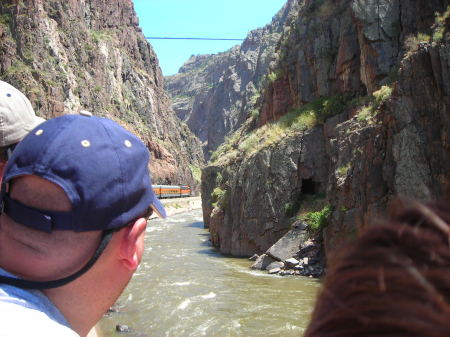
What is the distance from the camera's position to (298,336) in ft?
31.4

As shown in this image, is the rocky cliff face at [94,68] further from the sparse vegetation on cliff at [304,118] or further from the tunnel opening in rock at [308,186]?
the tunnel opening in rock at [308,186]

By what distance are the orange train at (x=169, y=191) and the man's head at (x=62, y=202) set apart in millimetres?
44151

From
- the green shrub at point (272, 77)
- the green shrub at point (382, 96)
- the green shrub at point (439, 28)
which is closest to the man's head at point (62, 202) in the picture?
the green shrub at point (439, 28)

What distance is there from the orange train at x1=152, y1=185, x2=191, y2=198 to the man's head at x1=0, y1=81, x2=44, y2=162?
43.3 meters

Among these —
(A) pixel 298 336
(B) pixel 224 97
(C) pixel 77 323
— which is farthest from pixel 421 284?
(B) pixel 224 97

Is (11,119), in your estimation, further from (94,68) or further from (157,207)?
(94,68)

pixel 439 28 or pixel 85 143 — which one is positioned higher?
pixel 439 28

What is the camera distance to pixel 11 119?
212 cm

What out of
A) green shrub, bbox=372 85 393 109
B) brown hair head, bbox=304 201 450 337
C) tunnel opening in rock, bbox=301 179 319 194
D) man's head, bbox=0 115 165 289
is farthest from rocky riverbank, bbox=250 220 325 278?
brown hair head, bbox=304 201 450 337

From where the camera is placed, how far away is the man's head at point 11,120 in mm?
2105

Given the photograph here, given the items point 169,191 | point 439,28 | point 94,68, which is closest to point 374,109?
point 439,28

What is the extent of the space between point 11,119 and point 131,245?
1065 millimetres

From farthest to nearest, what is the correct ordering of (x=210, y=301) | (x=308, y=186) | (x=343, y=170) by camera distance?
(x=308, y=186) < (x=343, y=170) < (x=210, y=301)

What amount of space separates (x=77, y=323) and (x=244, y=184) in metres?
18.3
